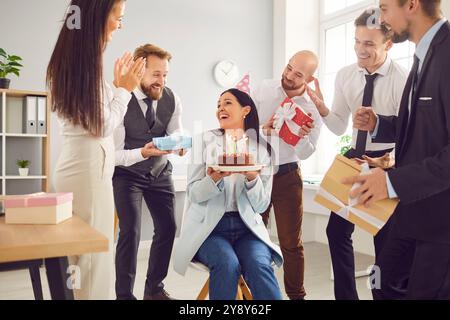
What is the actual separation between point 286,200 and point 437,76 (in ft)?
3.86

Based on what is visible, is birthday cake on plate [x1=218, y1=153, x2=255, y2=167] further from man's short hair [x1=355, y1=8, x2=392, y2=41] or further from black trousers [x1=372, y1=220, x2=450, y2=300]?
man's short hair [x1=355, y1=8, x2=392, y2=41]

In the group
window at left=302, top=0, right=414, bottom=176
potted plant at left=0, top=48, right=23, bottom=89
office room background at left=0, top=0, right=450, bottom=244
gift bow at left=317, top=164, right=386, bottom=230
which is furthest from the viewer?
window at left=302, top=0, right=414, bottom=176

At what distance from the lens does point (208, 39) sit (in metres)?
3.82

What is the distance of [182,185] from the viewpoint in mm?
3527

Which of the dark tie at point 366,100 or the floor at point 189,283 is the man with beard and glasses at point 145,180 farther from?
the dark tie at point 366,100

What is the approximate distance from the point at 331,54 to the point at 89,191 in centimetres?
328

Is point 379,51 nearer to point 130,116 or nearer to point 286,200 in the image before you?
point 286,200

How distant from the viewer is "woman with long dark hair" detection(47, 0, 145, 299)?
1.45 metres

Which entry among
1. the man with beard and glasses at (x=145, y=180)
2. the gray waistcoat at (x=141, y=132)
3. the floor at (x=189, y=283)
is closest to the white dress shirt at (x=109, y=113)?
the man with beard and glasses at (x=145, y=180)

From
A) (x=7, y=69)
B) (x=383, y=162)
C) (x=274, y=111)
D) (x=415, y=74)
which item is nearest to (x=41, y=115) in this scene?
(x=7, y=69)

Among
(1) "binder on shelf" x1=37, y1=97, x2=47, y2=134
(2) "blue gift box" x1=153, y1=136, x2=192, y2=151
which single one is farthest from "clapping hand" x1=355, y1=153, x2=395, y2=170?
(1) "binder on shelf" x1=37, y1=97, x2=47, y2=134
